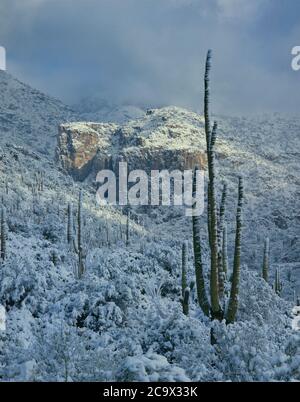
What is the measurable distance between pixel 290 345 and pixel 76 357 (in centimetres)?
302

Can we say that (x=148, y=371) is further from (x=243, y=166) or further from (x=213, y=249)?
(x=243, y=166)

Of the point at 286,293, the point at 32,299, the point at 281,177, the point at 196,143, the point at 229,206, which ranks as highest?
the point at 196,143

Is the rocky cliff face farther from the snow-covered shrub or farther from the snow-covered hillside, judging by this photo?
the snow-covered shrub

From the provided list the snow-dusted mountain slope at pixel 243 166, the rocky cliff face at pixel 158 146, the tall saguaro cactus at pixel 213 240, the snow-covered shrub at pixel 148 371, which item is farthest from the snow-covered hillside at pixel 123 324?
the rocky cliff face at pixel 158 146

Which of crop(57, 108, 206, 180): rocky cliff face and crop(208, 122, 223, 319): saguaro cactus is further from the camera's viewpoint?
crop(57, 108, 206, 180): rocky cliff face

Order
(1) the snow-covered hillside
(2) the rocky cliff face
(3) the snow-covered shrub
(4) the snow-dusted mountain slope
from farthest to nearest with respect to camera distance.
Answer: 1. (2) the rocky cliff face
2. (4) the snow-dusted mountain slope
3. (1) the snow-covered hillside
4. (3) the snow-covered shrub

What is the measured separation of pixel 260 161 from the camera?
577 ft

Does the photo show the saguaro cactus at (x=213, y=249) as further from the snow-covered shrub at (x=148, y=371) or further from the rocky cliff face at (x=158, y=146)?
the rocky cliff face at (x=158, y=146)

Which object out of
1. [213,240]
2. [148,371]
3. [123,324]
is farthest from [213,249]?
[123,324]

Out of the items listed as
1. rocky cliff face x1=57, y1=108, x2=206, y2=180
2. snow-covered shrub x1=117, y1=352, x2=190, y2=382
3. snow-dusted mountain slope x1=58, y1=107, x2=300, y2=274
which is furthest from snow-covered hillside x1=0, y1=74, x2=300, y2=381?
rocky cliff face x1=57, y1=108, x2=206, y2=180

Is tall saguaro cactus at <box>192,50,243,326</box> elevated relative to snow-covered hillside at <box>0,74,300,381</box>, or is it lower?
elevated

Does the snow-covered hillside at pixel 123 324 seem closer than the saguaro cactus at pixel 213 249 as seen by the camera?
Yes

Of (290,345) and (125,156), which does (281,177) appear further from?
(290,345)
